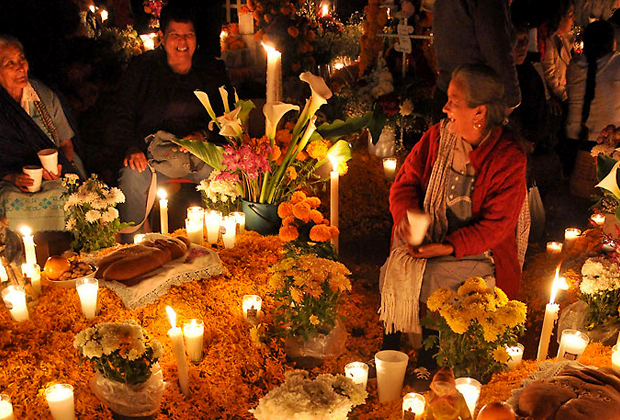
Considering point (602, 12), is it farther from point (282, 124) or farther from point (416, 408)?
point (416, 408)

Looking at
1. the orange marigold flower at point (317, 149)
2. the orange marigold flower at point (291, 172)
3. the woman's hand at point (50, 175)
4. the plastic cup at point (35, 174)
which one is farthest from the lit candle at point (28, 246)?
the orange marigold flower at point (317, 149)

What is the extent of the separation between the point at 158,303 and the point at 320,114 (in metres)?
2.50

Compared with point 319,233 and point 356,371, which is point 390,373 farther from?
point 319,233

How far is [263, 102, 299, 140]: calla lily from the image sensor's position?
128 inches

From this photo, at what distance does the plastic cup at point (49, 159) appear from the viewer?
3.51 m

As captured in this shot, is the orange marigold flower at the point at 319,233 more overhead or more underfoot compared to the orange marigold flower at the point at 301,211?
more underfoot

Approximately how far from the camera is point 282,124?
12.4 feet

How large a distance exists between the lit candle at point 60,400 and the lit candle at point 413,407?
1.18m

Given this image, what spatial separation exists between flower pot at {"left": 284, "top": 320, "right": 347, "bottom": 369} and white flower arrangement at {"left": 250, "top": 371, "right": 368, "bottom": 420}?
0.79 meters

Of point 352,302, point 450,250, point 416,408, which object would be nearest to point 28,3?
point 352,302

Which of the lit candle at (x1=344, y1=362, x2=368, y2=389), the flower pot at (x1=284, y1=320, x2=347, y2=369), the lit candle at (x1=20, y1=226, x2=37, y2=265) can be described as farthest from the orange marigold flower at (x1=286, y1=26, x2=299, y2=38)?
the lit candle at (x1=344, y1=362, x2=368, y2=389)

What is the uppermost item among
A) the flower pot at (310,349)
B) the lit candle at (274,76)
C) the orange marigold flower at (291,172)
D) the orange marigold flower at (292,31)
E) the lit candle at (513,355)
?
the orange marigold flower at (292,31)

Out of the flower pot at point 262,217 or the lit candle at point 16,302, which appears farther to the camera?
the flower pot at point 262,217

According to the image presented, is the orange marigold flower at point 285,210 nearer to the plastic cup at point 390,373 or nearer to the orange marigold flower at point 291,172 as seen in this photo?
the orange marigold flower at point 291,172
